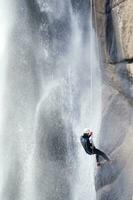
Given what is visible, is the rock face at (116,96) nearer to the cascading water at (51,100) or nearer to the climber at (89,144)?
the climber at (89,144)

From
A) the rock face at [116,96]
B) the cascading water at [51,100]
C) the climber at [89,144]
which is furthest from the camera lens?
the cascading water at [51,100]

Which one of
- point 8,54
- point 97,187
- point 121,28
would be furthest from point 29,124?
point 121,28

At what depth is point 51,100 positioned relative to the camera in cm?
1995

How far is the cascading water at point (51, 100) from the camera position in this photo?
60.8 feet

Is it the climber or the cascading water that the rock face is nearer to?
the climber

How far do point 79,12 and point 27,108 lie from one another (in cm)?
528

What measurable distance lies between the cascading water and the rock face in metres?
1.33

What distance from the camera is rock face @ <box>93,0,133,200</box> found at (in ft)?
48.4

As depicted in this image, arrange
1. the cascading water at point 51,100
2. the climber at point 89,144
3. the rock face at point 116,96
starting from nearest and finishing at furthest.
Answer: the rock face at point 116,96 → the climber at point 89,144 → the cascading water at point 51,100

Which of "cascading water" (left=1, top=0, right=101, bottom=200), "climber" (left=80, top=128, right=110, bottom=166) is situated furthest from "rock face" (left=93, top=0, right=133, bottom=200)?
"cascading water" (left=1, top=0, right=101, bottom=200)

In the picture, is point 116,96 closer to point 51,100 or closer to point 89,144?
point 89,144

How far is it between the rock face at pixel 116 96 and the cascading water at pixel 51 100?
1.33 metres

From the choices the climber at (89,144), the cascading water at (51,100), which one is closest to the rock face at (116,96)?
the climber at (89,144)

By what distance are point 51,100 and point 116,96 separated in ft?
15.8
